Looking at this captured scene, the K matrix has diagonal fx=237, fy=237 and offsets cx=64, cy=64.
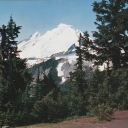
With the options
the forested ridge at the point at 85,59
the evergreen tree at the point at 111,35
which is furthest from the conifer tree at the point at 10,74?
the evergreen tree at the point at 111,35

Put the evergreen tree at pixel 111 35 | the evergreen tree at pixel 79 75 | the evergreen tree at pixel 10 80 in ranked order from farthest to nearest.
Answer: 1. the evergreen tree at pixel 79 75
2. the evergreen tree at pixel 111 35
3. the evergreen tree at pixel 10 80

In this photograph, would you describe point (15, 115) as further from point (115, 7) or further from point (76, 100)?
point (76, 100)

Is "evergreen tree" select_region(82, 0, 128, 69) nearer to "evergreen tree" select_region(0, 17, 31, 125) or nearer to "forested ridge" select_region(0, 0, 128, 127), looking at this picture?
"forested ridge" select_region(0, 0, 128, 127)

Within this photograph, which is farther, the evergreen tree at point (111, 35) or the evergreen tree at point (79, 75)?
the evergreen tree at point (79, 75)

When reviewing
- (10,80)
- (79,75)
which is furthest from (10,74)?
(79,75)

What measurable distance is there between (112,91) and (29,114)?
13.5m

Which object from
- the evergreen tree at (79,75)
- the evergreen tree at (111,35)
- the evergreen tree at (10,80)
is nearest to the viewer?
the evergreen tree at (10,80)

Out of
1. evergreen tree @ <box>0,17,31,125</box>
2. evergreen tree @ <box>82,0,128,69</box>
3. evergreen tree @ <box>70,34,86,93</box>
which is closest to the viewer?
evergreen tree @ <box>0,17,31,125</box>

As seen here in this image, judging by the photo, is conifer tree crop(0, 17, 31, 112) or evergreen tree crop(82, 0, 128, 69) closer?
conifer tree crop(0, 17, 31, 112)

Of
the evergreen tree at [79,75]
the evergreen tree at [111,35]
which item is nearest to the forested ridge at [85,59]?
the evergreen tree at [111,35]

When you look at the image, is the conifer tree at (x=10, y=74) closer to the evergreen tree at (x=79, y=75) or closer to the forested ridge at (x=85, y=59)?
the forested ridge at (x=85, y=59)

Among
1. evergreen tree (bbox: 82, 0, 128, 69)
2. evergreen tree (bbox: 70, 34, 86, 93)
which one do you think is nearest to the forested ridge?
evergreen tree (bbox: 82, 0, 128, 69)

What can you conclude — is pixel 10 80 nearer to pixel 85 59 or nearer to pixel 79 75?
pixel 85 59

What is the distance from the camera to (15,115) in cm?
1962
